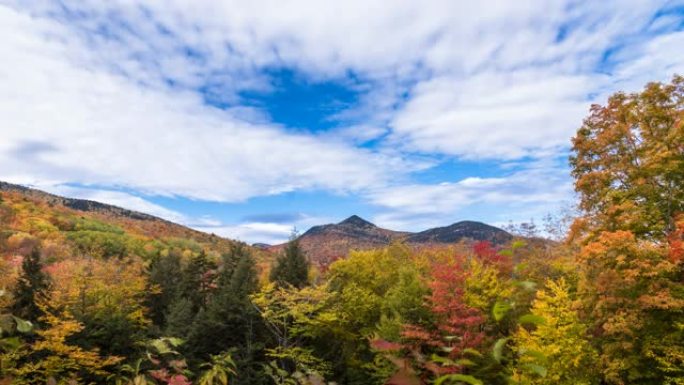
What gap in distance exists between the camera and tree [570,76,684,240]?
18.5 m

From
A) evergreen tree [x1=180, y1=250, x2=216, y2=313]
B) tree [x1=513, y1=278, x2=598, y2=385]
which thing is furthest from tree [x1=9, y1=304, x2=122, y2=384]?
tree [x1=513, y1=278, x2=598, y2=385]

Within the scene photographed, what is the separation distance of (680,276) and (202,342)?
2538 cm

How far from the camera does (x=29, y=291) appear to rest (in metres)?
25.1

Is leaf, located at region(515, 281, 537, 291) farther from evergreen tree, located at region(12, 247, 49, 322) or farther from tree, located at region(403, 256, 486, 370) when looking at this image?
evergreen tree, located at region(12, 247, 49, 322)

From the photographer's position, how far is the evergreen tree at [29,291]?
2477 centimetres

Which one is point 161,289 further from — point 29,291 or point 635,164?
point 635,164

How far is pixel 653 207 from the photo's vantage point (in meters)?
18.9

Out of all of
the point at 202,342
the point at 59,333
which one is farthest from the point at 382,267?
the point at 59,333

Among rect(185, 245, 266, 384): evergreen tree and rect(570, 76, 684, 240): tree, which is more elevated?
rect(570, 76, 684, 240): tree

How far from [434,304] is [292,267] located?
42.7 feet

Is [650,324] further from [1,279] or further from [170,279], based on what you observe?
[1,279]

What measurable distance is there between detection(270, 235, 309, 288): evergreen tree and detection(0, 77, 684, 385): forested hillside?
4.5 inches

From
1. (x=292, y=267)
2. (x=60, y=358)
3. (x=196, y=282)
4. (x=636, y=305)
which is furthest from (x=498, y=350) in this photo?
(x=196, y=282)

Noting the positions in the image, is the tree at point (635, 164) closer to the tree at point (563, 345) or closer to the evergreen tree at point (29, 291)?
the tree at point (563, 345)
